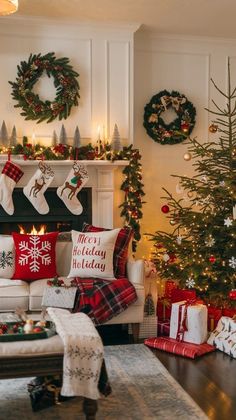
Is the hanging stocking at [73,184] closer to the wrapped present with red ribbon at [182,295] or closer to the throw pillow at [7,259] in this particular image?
the throw pillow at [7,259]

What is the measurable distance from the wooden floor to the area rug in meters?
0.07

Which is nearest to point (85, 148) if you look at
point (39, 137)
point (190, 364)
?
point (39, 137)

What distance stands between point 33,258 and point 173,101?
2.39 metres

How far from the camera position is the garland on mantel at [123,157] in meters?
4.65

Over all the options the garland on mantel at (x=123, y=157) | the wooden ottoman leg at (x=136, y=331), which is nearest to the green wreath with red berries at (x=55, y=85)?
the garland on mantel at (x=123, y=157)

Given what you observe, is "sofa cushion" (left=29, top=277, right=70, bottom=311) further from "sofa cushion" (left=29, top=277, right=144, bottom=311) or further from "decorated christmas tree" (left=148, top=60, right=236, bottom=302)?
"decorated christmas tree" (left=148, top=60, right=236, bottom=302)

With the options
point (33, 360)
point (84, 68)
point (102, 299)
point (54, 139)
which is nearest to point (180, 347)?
point (102, 299)

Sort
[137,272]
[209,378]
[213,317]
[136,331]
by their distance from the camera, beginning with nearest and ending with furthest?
[209,378] → [136,331] → [137,272] → [213,317]

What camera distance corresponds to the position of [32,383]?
9.05ft

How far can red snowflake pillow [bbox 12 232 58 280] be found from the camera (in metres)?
4.07

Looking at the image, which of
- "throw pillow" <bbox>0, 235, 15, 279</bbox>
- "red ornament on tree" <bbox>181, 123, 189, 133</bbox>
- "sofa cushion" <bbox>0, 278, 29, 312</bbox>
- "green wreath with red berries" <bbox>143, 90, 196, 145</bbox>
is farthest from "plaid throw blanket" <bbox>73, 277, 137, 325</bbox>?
"red ornament on tree" <bbox>181, 123, 189, 133</bbox>

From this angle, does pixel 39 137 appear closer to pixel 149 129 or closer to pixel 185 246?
pixel 149 129

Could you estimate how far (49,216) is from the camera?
481cm

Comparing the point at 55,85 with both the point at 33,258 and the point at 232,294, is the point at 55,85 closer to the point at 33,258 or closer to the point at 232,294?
the point at 33,258
